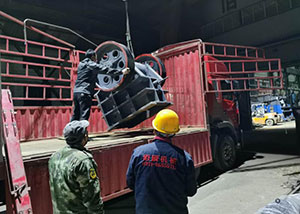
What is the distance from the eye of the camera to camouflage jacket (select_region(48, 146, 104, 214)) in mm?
1910

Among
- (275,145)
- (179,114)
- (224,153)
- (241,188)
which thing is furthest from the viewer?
(275,145)

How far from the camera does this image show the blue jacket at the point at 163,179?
2.03 metres

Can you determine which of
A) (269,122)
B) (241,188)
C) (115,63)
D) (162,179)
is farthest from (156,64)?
(269,122)

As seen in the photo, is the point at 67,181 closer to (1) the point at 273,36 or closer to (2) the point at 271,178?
(2) the point at 271,178

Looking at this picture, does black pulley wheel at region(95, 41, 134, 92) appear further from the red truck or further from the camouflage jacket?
the camouflage jacket

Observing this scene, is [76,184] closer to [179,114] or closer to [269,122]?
[179,114]

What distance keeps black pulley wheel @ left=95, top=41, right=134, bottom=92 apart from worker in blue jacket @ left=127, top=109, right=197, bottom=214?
282 centimetres

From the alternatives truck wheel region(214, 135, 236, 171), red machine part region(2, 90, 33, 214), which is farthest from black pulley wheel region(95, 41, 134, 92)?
truck wheel region(214, 135, 236, 171)

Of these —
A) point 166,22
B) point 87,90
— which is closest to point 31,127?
point 87,90

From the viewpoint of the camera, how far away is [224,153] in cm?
687

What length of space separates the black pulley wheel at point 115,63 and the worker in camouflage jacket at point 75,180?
8.83 ft

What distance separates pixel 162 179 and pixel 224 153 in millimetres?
5331

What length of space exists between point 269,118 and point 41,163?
23969mm

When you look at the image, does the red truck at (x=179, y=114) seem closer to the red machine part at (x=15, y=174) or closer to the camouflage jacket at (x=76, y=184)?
the red machine part at (x=15, y=174)
